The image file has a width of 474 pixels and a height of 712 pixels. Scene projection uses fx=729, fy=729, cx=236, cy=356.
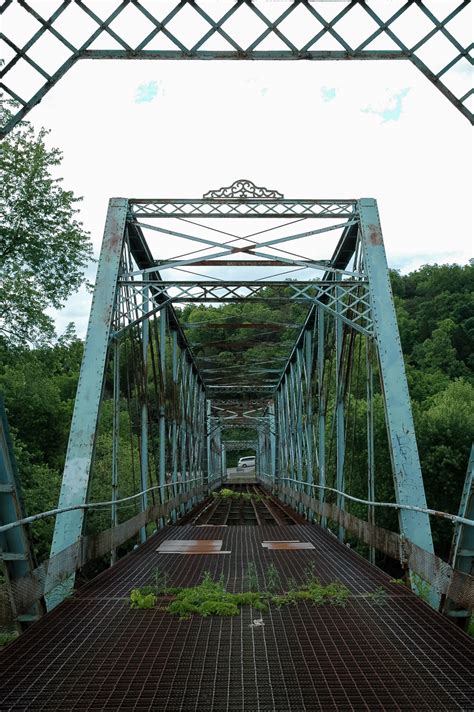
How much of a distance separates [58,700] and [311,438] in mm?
15041

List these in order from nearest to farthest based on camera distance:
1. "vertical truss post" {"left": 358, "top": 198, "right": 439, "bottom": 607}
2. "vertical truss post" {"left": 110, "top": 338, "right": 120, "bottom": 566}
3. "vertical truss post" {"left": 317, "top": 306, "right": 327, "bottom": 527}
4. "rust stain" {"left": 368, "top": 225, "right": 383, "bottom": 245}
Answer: "vertical truss post" {"left": 358, "top": 198, "right": 439, "bottom": 607} → "vertical truss post" {"left": 110, "top": 338, "right": 120, "bottom": 566} → "rust stain" {"left": 368, "top": 225, "right": 383, "bottom": 245} → "vertical truss post" {"left": 317, "top": 306, "right": 327, "bottom": 527}

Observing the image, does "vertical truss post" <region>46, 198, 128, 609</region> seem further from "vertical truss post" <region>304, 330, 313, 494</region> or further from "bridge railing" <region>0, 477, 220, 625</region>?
"vertical truss post" <region>304, 330, 313, 494</region>

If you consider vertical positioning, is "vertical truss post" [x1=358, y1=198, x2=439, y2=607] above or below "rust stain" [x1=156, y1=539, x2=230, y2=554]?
above

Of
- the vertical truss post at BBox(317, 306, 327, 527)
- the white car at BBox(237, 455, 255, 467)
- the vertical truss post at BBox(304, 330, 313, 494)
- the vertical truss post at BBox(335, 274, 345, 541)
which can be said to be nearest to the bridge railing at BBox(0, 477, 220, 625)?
the vertical truss post at BBox(335, 274, 345, 541)

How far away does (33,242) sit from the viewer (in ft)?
59.7

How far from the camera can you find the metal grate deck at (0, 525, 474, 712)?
366 cm

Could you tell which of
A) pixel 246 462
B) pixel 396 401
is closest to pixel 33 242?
pixel 396 401

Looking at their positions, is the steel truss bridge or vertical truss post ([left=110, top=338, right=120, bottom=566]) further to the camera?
vertical truss post ([left=110, top=338, right=120, bottom=566])

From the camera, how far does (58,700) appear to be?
3.66 metres

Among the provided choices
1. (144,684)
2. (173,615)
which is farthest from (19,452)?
(144,684)

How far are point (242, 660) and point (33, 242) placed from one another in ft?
51.0

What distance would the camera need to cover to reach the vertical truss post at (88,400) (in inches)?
275

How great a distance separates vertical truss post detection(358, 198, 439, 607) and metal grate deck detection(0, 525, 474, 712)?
0.93m

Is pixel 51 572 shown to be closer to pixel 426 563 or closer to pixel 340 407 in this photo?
pixel 426 563
